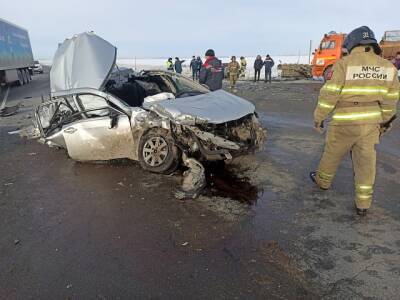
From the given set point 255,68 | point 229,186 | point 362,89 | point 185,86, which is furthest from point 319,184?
→ point 255,68

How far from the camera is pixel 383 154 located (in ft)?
19.6

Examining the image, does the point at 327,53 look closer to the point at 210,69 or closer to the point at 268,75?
the point at 268,75

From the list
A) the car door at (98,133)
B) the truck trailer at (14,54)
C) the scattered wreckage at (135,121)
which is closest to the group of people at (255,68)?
the scattered wreckage at (135,121)

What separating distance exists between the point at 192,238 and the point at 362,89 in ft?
7.34

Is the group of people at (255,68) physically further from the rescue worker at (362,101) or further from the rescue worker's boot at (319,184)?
the rescue worker at (362,101)

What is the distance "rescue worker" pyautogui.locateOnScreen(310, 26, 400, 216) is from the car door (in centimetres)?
281

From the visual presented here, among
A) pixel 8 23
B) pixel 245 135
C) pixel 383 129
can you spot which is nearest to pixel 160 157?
pixel 245 135

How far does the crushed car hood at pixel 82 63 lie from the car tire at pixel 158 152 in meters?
1.33

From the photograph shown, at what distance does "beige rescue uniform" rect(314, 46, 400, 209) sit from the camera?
3535mm

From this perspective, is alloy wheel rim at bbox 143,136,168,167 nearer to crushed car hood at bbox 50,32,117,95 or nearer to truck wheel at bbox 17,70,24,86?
crushed car hood at bbox 50,32,117,95

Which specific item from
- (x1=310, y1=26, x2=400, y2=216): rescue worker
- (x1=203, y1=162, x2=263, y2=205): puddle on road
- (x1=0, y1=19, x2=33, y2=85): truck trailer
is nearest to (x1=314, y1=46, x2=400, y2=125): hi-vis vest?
(x1=310, y1=26, x2=400, y2=216): rescue worker

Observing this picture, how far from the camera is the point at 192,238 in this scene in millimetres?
3404

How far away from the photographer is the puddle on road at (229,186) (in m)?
4.38

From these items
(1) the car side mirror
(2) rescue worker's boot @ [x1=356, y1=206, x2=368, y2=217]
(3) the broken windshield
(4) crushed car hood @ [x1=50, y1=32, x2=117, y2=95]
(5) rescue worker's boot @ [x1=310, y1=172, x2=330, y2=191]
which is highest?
(4) crushed car hood @ [x1=50, y1=32, x2=117, y2=95]
